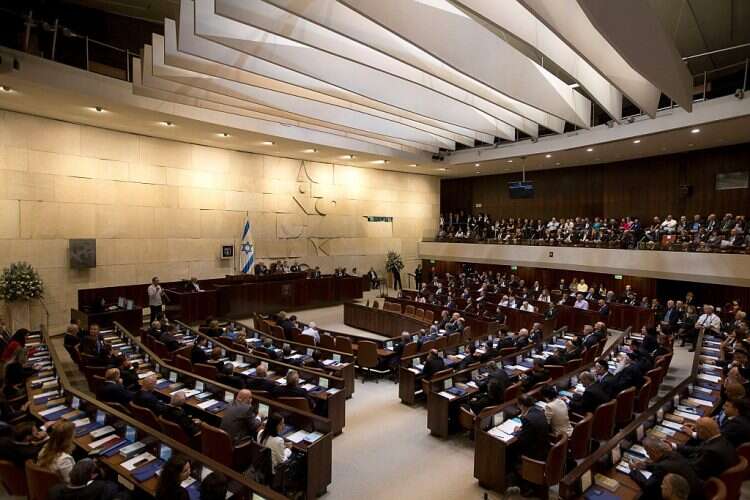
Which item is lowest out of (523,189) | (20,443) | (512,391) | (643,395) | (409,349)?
(643,395)

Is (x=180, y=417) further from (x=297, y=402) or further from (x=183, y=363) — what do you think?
(x=183, y=363)

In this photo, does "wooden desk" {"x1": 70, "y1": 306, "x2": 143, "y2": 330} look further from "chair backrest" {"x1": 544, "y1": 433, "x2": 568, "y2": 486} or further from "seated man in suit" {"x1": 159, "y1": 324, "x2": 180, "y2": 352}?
"chair backrest" {"x1": 544, "y1": 433, "x2": 568, "y2": 486}

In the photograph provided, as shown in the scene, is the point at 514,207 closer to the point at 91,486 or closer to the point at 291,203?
the point at 291,203

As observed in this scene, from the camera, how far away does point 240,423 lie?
15.6 ft

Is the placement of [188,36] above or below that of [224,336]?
above

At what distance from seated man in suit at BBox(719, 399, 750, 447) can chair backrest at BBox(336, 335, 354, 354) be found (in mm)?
6259

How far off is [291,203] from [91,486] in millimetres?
15525

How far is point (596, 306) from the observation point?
13367 millimetres

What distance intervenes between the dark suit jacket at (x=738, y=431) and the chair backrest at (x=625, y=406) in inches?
58.0

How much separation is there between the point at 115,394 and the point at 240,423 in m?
2.01

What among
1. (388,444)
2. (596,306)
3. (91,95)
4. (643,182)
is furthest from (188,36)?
(643,182)

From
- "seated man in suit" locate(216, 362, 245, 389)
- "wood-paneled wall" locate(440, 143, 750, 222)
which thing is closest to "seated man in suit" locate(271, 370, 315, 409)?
"seated man in suit" locate(216, 362, 245, 389)

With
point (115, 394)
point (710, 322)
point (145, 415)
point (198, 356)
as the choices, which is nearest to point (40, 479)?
point (145, 415)

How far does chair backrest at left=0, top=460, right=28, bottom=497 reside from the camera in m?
4.09
